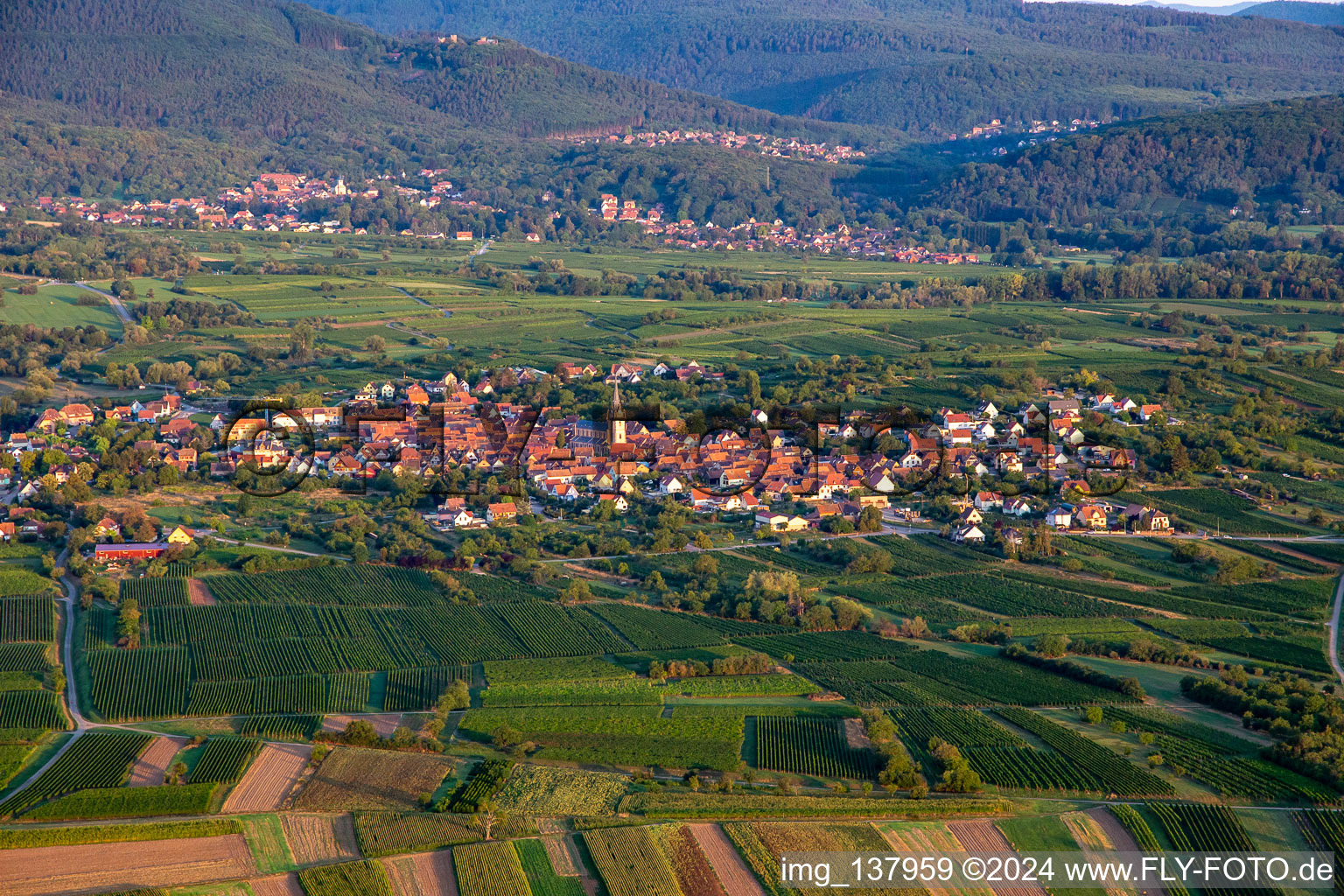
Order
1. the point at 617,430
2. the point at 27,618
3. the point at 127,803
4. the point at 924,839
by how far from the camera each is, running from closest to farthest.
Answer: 1. the point at 924,839
2. the point at 127,803
3. the point at 27,618
4. the point at 617,430

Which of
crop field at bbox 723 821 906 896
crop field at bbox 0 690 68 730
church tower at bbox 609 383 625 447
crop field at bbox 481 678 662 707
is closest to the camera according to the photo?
crop field at bbox 723 821 906 896

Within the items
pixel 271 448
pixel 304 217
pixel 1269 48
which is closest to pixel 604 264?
pixel 304 217

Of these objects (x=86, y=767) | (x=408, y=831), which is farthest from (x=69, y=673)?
(x=408, y=831)

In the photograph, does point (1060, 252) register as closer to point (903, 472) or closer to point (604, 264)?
point (604, 264)

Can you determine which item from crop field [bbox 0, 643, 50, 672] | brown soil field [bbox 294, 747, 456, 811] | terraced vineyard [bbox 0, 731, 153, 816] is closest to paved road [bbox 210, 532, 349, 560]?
crop field [bbox 0, 643, 50, 672]

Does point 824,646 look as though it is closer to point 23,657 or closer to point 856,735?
point 856,735

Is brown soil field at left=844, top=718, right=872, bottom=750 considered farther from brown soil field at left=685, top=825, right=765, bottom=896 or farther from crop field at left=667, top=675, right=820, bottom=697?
brown soil field at left=685, top=825, right=765, bottom=896
